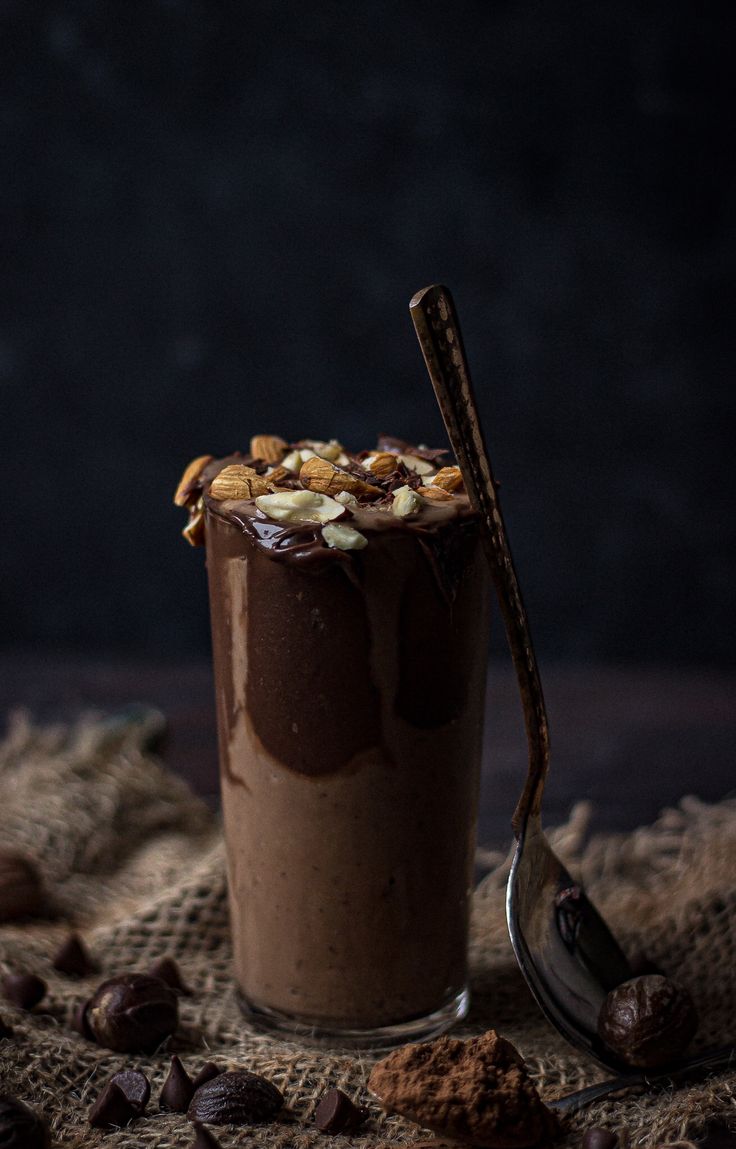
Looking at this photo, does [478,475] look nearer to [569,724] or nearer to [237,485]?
[237,485]

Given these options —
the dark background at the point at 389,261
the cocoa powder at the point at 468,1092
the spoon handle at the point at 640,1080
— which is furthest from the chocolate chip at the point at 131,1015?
the dark background at the point at 389,261

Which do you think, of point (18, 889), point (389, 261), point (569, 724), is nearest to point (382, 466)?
point (18, 889)

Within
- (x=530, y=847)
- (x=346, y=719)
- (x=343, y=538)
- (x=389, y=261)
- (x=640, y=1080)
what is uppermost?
(x=389, y=261)

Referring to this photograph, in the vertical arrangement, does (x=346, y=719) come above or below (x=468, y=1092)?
above

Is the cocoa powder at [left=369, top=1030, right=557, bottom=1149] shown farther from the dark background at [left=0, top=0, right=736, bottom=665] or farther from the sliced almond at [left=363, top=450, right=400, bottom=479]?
the dark background at [left=0, top=0, right=736, bottom=665]

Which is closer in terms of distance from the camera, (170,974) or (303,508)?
(303,508)

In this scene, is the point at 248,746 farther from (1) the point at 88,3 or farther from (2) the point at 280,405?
(1) the point at 88,3
